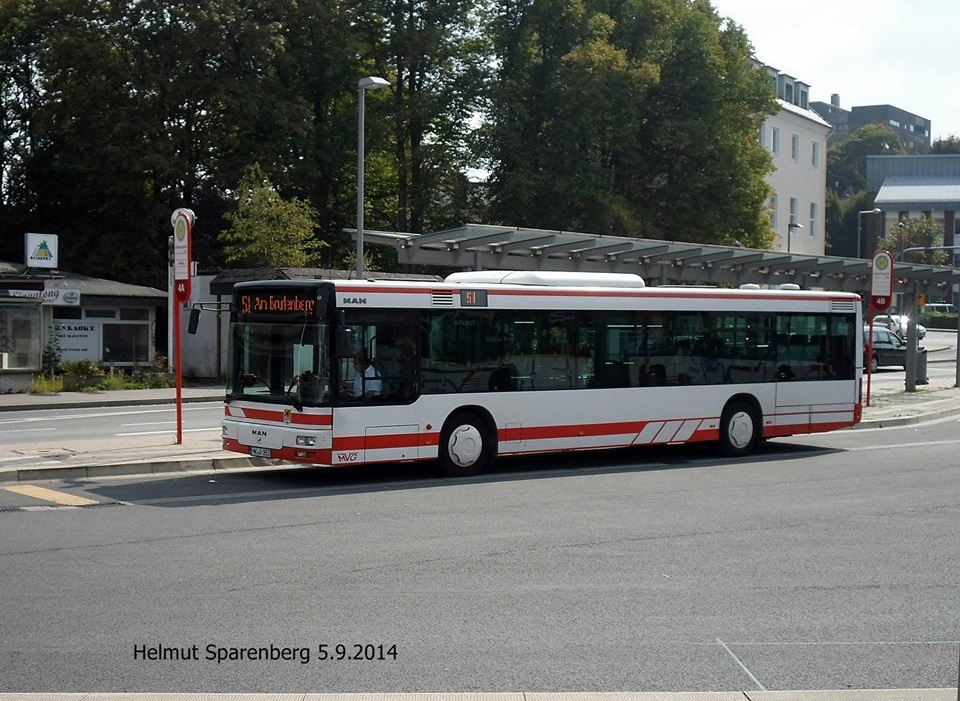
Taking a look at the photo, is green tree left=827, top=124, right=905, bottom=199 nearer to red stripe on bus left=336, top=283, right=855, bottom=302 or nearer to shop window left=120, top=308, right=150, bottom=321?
shop window left=120, top=308, right=150, bottom=321

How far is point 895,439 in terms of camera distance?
903 inches

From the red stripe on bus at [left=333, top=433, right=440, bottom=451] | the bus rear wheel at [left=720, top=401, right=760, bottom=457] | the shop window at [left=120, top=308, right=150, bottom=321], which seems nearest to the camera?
the red stripe on bus at [left=333, top=433, right=440, bottom=451]

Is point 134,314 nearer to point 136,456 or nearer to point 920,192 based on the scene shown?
point 136,456

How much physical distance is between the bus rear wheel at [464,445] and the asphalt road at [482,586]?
1.64ft

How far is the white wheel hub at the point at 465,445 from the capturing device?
16250mm

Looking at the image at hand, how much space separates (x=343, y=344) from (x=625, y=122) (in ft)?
129

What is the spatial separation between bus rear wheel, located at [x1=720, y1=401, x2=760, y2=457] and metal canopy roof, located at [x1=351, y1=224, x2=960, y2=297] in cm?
785

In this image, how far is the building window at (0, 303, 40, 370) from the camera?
34.7 m

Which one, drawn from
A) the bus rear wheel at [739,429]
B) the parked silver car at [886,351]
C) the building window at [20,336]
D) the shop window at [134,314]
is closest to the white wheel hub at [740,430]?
the bus rear wheel at [739,429]

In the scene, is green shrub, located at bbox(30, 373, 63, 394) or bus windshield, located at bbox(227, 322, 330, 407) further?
green shrub, located at bbox(30, 373, 63, 394)

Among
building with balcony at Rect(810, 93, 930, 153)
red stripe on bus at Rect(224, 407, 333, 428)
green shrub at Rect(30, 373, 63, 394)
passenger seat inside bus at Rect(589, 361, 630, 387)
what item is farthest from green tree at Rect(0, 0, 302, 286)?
building with balcony at Rect(810, 93, 930, 153)

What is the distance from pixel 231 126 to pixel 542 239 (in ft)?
76.3

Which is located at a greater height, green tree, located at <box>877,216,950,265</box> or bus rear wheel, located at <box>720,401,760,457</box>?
green tree, located at <box>877,216,950,265</box>

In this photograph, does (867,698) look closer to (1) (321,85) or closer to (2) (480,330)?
(2) (480,330)
